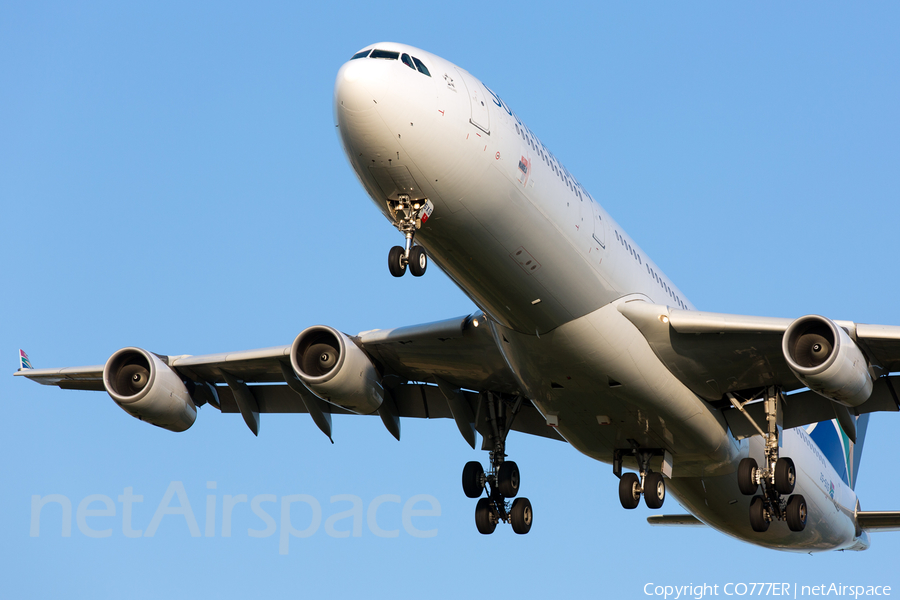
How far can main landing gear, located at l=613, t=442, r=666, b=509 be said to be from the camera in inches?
843

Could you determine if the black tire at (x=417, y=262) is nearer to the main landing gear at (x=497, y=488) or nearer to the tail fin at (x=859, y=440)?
the main landing gear at (x=497, y=488)

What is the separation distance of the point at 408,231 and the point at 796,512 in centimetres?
1091

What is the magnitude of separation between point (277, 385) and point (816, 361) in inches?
478

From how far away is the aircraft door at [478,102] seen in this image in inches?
650

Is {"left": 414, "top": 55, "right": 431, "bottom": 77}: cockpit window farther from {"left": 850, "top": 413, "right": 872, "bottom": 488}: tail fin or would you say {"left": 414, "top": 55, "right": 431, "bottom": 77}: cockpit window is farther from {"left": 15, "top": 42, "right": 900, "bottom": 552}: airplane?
{"left": 850, "top": 413, "right": 872, "bottom": 488}: tail fin

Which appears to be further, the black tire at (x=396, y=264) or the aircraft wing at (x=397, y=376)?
the aircraft wing at (x=397, y=376)

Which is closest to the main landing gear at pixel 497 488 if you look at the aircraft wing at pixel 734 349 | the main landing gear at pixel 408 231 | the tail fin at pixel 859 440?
the aircraft wing at pixel 734 349

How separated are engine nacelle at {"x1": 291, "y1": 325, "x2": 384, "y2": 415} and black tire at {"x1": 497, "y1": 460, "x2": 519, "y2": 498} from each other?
11.6 ft

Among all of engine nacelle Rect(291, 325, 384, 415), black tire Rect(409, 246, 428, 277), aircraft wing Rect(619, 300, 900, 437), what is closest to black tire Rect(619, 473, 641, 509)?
aircraft wing Rect(619, 300, 900, 437)

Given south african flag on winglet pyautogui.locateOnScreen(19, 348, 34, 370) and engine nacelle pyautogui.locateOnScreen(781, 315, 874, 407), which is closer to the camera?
engine nacelle pyautogui.locateOnScreen(781, 315, 874, 407)

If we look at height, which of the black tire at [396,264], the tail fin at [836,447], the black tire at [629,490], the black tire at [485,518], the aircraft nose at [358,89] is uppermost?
the aircraft nose at [358,89]

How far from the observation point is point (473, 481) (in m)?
23.1

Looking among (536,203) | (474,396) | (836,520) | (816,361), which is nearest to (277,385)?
(474,396)

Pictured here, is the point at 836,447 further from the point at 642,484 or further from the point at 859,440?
the point at 642,484
